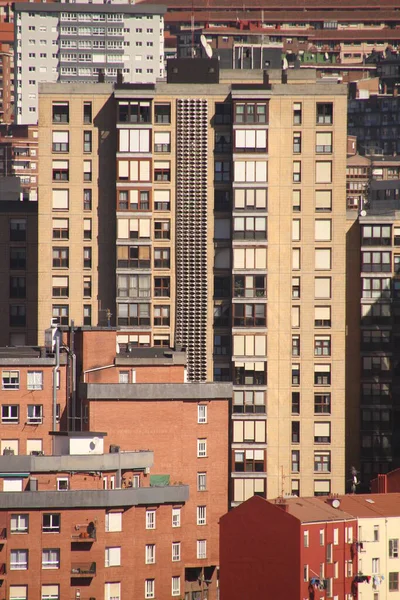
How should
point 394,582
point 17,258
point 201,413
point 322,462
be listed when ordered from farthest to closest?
point 17,258 < point 322,462 < point 201,413 < point 394,582

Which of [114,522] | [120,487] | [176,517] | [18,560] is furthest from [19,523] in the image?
[176,517]

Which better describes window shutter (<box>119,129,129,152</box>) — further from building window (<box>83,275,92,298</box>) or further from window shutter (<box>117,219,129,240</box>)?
building window (<box>83,275,92,298</box>)

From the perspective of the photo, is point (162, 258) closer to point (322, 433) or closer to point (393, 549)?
point (322, 433)

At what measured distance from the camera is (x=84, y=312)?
15825 cm

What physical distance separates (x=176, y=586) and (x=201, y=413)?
56.4 ft

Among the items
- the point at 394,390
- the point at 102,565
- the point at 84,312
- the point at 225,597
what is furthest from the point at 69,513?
the point at 394,390

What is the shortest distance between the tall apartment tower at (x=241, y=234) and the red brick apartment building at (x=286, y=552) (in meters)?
23.8

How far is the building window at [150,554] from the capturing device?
408ft

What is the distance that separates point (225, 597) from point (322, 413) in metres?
28.0

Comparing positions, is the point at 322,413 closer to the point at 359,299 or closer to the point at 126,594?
the point at 359,299

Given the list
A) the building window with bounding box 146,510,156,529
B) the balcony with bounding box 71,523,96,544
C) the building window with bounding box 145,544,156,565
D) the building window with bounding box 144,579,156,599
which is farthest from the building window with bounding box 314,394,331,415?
the balcony with bounding box 71,523,96,544

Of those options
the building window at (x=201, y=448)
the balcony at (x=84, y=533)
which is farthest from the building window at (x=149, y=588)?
the building window at (x=201, y=448)

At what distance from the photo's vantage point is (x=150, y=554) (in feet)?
409

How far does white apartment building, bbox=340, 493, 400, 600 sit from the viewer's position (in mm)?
133125
